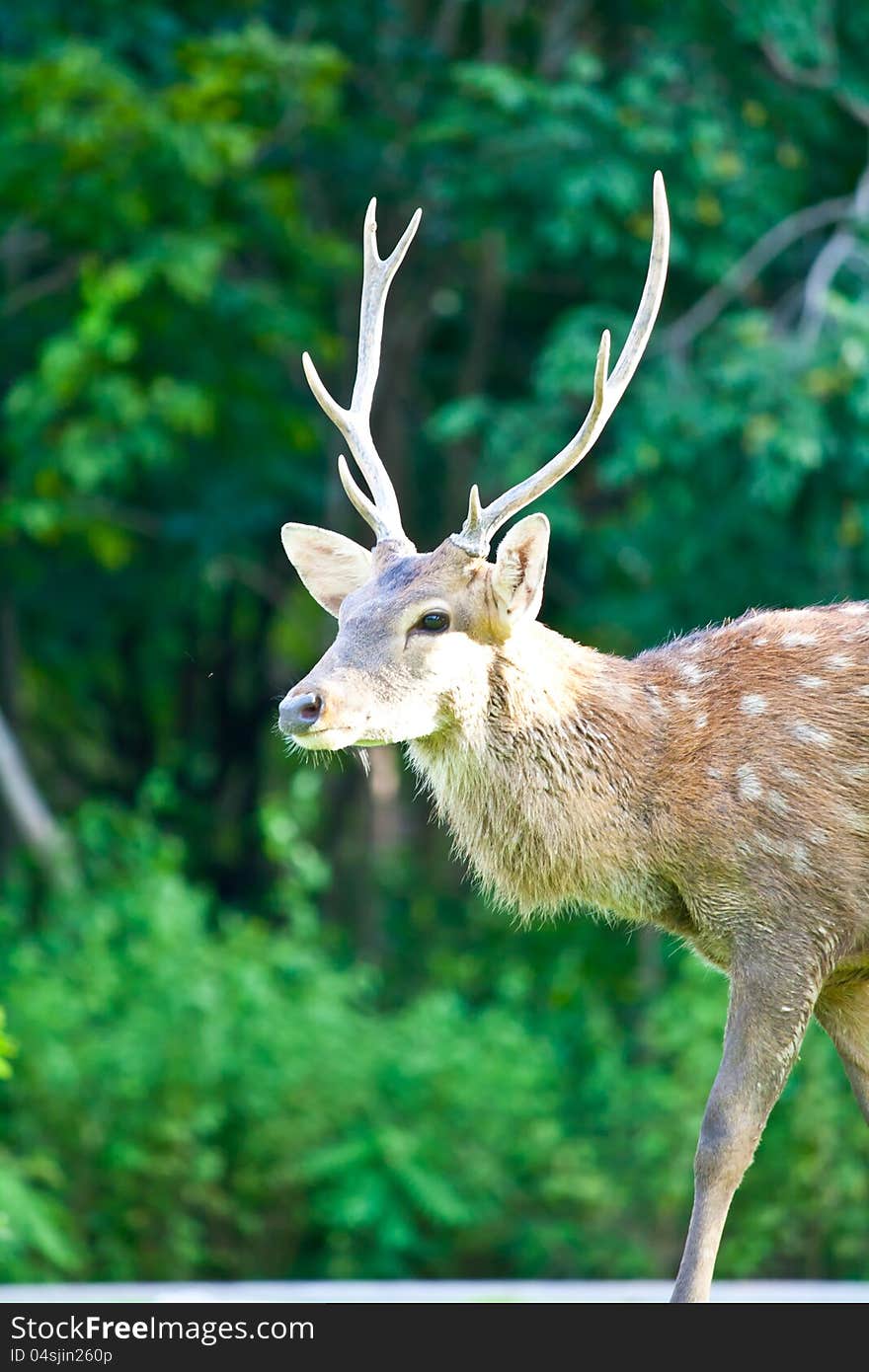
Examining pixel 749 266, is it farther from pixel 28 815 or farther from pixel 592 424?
pixel 592 424

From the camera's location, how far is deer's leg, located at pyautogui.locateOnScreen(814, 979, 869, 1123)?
505cm

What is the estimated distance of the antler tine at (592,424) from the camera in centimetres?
483

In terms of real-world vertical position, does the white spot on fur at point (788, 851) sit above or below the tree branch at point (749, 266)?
above

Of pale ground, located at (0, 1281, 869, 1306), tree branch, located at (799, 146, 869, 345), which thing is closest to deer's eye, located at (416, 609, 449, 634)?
pale ground, located at (0, 1281, 869, 1306)

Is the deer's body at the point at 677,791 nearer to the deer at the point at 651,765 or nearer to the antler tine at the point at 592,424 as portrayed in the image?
the deer at the point at 651,765

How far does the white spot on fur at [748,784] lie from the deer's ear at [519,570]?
0.58 meters

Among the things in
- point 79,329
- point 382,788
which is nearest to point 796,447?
point 79,329

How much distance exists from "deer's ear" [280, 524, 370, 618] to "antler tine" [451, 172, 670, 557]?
0.47 metres

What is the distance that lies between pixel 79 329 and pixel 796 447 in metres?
3.62

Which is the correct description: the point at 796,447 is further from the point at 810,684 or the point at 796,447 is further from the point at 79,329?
the point at 810,684

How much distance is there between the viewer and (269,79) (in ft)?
36.1

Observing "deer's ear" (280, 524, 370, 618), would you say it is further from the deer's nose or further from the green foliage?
the green foliage

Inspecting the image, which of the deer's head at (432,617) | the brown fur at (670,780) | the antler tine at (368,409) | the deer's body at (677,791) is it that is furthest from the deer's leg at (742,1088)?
the antler tine at (368,409)

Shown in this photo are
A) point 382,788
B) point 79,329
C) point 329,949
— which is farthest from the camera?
point 382,788
